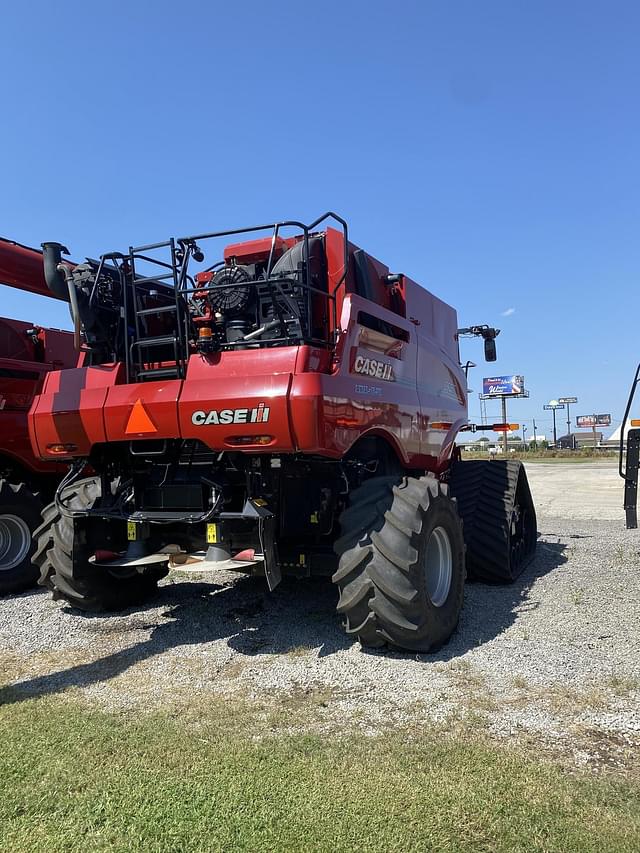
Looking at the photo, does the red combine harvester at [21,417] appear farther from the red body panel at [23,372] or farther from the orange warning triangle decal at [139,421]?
the orange warning triangle decal at [139,421]

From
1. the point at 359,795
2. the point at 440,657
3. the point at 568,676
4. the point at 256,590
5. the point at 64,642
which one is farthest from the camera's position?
the point at 256,590

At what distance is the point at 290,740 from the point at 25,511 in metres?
5.38

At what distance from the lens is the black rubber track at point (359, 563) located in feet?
15.1

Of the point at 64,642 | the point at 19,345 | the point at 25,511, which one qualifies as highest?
the point at 19,345

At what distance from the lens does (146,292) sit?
599cm

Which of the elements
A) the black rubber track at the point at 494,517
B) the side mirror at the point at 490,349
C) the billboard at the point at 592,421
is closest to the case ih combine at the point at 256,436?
the black rubber track at the point at 494,517

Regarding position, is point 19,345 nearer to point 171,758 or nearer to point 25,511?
point 25,511

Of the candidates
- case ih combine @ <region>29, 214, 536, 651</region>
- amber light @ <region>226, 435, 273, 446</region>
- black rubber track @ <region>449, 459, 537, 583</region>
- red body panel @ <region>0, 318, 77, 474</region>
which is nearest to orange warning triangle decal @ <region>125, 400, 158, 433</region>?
case ih combine @ <region>29, 214, 536, 651</region>

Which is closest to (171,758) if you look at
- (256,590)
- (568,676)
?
(568,676)

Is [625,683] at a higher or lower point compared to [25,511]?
lower

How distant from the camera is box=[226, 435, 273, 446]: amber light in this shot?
458cm

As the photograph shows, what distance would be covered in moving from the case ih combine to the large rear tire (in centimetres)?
1

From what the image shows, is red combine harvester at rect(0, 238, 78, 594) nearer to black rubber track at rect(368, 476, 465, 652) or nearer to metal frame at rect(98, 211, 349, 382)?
metal frame at rect(98, 211, 349, 382)

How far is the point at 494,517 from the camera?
7.37 m
